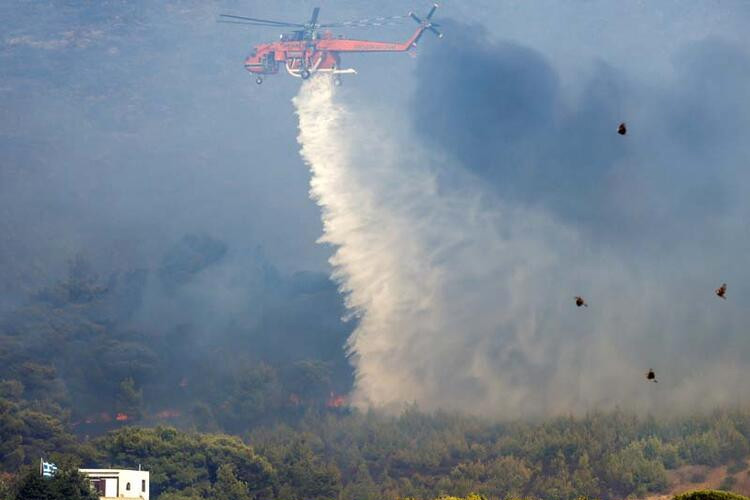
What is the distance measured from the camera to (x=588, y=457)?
124m

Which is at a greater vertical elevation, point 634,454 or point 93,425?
point 93,425

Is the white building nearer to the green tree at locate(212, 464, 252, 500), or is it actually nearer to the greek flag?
the greek flag

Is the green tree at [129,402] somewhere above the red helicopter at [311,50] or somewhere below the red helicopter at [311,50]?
below

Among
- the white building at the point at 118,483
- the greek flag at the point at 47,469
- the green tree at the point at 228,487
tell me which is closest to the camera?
the greek flag at the point at 47,469

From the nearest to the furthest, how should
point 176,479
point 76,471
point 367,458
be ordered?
1. point 76,471
2. point 176,479
3. point 367,458

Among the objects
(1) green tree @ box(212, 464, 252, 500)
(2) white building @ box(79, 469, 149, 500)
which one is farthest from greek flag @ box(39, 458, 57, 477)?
(1) green tree @ box(212, 464, 252, 500)

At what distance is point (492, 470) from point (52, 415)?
31.7 metres

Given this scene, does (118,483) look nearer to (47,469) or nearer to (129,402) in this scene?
(47,469)

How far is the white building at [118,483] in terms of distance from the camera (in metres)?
101

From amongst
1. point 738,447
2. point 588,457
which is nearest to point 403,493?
point 588,457

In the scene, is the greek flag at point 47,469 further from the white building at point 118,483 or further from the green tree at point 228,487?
the green tree at point 228,487

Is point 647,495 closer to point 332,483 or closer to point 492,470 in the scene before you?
point 492,470

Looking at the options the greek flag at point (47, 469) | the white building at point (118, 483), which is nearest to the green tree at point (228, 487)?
the white building at point (118, 483)

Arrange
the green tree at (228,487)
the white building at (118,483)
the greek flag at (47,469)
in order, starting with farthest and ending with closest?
the green tree at (228,487), the white building at (118,483), the greek flag at (47,469)
